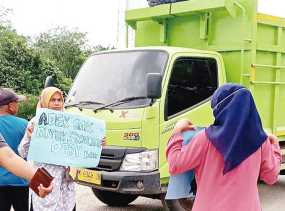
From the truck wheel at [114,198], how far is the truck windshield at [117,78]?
1.47 metres

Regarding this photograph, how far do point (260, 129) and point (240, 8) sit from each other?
3.91 metres

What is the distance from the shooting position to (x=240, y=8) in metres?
6.23

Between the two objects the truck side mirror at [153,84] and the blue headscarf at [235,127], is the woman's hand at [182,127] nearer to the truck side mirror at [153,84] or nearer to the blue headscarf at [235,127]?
the blue headscarf at [235,127]

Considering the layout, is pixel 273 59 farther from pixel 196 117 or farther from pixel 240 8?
pixel 196 117

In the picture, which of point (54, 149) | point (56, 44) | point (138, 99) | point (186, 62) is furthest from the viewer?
point (56, 44)

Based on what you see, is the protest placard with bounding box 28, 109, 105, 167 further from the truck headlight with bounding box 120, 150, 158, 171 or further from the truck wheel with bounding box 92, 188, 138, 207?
the truck wheel with bounding box 92, 188, 138, 207

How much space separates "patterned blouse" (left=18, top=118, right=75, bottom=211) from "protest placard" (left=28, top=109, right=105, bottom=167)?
1.48 ft

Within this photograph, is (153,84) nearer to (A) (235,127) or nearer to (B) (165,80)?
(B) (165,80)

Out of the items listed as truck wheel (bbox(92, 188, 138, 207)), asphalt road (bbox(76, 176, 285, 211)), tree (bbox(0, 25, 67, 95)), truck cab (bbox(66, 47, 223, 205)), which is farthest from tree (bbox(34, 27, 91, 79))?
truck cab (bbox(66, 47, 223, 205))

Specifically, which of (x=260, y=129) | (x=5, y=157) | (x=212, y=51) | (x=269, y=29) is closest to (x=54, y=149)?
(x=5, y=157)

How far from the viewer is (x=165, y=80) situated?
564 centimetres

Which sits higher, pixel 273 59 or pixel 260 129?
pixel 273 59

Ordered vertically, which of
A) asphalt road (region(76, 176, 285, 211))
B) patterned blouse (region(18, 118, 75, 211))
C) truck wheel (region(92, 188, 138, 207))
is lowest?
asphalt road (region(76, 176, 285, 211))

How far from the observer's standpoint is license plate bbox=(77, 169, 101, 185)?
550cm
